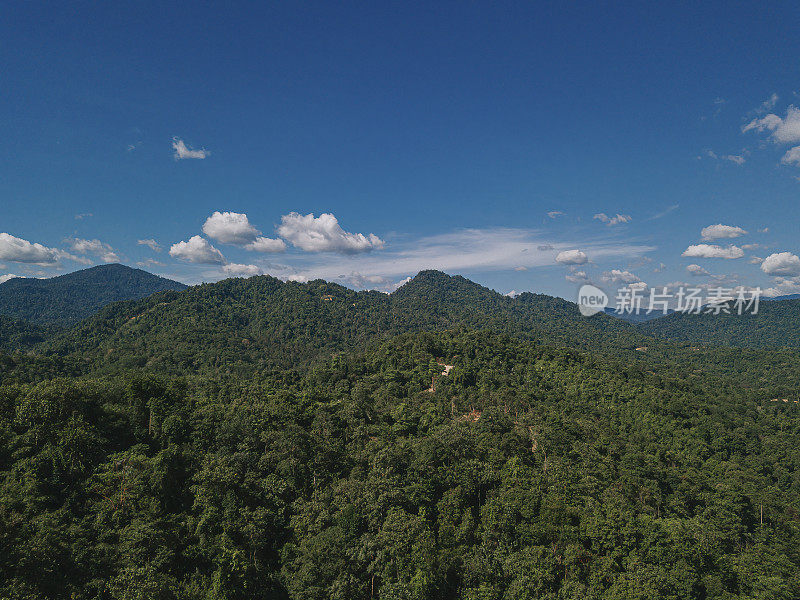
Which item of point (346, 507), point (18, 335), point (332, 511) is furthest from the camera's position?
point (18, 335)

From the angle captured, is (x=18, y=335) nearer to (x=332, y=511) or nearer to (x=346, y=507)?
(x=332, y=511)

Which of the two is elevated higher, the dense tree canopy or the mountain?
the dense tree canopy

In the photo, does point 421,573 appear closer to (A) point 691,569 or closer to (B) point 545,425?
(A) point 691,569

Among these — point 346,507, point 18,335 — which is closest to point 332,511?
point 346,507

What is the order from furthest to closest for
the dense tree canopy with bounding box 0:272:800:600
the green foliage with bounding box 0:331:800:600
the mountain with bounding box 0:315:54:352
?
the mountain with bounding box 0:315:54:352
the dense tree canopy with bounding box 0:272:800:600
the green foliage with bounding box 0:331:800:600

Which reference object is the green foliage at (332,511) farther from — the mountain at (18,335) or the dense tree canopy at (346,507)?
the mountain at (18,335)

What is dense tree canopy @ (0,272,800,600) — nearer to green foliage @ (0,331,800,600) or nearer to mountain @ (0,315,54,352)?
green foliage @ (0,331,800,600)

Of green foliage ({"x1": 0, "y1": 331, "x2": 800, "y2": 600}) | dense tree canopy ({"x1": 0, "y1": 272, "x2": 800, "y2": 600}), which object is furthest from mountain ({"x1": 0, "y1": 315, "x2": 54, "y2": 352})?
green foliage ({"x1": 0, "y1": 331, "x2": 800, "y2": 600})

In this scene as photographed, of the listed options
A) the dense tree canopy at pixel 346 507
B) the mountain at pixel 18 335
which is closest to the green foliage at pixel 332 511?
the dense tree canopy at pixel 346 507

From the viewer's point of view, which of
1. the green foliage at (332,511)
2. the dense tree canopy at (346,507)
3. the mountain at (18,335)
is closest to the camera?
the green foliage at (332,511)

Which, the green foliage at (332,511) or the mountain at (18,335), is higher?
the green foliage at (332,511)

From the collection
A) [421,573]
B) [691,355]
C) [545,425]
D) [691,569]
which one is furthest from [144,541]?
[691,355]
